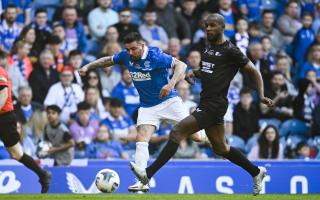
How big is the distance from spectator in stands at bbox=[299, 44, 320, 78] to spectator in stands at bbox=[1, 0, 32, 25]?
6.29m

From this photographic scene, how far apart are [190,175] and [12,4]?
5.86 metres

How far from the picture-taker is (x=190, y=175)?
1664 centimetres

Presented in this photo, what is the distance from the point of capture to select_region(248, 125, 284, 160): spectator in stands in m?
18.4

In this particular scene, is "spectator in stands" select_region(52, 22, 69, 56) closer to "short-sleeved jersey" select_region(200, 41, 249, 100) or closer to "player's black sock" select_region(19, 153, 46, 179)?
"player's black sock" select_region(19, 153, 46, 179)

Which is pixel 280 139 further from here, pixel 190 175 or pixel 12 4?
pixel 12 4

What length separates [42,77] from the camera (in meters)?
19.2

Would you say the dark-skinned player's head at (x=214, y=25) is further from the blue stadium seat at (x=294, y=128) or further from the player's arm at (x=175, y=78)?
the blue stadium seat at (x=294, y=128)

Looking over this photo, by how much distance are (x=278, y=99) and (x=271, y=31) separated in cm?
264

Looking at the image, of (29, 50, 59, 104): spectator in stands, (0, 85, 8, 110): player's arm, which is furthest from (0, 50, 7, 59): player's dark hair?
(0, 85, 8, 110): player's arm

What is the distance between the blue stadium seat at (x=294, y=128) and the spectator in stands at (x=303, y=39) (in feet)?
7.20

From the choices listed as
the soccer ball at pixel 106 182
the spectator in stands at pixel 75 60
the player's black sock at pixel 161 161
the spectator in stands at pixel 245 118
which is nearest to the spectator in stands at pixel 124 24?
the spectator in stands at pixel 75 60

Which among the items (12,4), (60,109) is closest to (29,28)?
(12,4)

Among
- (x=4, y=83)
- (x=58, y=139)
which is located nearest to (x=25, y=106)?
(x=58, y=139)

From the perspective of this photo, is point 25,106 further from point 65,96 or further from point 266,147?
point 266,147
